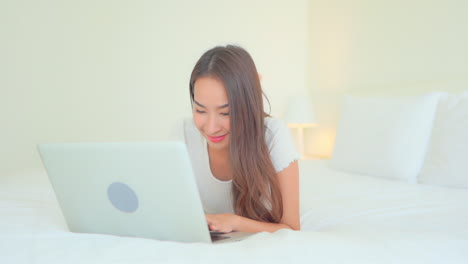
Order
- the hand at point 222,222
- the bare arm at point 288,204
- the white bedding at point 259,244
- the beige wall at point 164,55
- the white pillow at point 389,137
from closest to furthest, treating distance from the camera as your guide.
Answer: the white bedding at point 259,244 < the hand at point 222,222 < the bare arm at point 288,204 < the white pillow at point 389,137 < the beige wall at point 164,55

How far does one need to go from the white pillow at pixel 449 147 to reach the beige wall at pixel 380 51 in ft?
1.22

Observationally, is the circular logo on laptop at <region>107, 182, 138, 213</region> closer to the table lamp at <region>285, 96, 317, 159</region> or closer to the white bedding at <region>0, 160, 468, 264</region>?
the white bedding at <region>0, 160, 468, 264</region>

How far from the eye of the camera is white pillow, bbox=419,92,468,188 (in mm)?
1702

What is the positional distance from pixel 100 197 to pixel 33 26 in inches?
96.9

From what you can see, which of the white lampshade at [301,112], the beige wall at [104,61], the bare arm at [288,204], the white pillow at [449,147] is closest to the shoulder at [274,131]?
the bare arm at [288,204]

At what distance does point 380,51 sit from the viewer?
2746 mm

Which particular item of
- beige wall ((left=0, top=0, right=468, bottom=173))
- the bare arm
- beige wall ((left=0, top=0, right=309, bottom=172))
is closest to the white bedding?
the bare arm

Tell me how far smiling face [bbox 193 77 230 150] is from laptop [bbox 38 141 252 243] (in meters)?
0.40

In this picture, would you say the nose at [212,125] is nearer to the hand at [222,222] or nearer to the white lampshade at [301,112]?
the hand at [222,222]

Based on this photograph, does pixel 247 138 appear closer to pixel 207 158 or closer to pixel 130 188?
pixel 207 158

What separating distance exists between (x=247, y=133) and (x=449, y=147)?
1148 mm

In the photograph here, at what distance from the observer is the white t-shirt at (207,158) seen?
117 centimetres

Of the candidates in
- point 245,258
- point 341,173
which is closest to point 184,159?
point 245,258

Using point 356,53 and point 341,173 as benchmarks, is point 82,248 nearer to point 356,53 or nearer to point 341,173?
point 341,173
